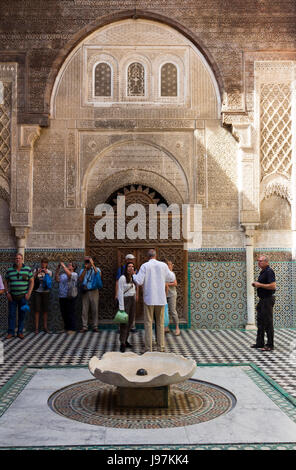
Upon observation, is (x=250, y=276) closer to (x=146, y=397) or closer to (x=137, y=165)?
(x=137, y=165)

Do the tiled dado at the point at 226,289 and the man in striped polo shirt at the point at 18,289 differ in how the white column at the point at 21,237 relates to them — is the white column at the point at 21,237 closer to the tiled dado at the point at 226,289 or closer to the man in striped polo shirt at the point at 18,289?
the man in striped polo shirt at the point at 18,289

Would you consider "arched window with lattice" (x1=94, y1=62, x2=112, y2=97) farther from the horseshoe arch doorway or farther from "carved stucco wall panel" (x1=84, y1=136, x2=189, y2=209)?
the horseshoe arch doorway

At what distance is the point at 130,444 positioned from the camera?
2.94m

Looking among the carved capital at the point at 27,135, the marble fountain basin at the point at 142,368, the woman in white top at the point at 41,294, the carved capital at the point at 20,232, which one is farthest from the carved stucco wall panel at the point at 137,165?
the marble fountain basin at the point at 142,368

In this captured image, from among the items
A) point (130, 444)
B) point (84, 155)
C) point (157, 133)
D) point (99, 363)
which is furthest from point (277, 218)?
point (130, 444)

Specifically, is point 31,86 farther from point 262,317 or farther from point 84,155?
point 262,317

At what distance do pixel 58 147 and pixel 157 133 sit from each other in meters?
1.63

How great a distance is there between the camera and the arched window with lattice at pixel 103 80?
8.11 meters

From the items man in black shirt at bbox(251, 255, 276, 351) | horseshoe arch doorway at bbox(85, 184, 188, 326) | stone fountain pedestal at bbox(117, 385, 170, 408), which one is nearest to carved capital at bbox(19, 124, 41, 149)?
horseshoe arch doorway at bbox(85, 184, 188, 326)

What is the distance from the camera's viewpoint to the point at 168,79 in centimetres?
816

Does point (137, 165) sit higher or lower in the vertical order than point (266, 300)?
higher

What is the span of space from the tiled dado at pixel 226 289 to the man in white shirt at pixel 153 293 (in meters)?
2.25

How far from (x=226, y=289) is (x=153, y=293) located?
101 inches

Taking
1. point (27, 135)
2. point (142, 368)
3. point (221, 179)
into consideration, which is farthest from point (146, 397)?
point (27, 135)
